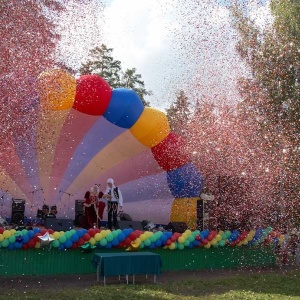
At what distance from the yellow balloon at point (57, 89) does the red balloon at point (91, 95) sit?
29 centimetres

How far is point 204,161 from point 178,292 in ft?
14.5

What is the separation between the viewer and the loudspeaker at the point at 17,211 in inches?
501

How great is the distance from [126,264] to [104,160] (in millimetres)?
5391

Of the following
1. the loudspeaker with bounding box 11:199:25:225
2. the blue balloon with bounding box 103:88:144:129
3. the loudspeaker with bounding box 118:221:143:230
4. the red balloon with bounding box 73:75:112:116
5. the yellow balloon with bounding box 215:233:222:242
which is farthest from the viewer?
the loudspeaker with bounding box 11:199:25:225

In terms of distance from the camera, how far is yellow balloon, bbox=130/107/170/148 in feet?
40.8

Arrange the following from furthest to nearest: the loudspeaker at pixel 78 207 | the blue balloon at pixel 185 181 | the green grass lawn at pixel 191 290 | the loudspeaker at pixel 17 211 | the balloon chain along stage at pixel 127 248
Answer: the loudspeaker at pixel 78 207 → the blue balloon at pixel 185 181 → the loudspeaker at pixel 17 211 → the balloon chain along stage at pixel 127 248 → the green grass lawn at pixel 191 290

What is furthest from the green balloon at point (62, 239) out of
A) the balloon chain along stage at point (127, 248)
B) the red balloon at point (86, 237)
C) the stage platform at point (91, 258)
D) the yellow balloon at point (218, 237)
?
the yellow balloon at point (218, 237)

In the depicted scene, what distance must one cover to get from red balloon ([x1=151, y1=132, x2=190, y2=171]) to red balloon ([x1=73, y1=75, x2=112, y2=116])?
7.16 feet

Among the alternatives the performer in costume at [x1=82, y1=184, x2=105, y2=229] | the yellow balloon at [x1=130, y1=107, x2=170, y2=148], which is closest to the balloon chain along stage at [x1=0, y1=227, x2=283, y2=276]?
the performer in costume at [x1=82, y1=184, x2=105, y2=229]

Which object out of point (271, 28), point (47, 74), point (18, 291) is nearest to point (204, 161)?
point (271, 28)

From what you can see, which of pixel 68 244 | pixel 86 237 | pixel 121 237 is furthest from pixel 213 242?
pixel 68 244

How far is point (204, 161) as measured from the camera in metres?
11.5

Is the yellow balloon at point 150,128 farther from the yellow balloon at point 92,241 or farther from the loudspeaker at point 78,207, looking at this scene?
the yellow balloon at point 92,241

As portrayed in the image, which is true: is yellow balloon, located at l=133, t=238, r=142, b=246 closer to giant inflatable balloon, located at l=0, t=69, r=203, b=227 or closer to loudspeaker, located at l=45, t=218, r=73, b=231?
loudspeaker, located at l=45, t=218, r=73, b=231
